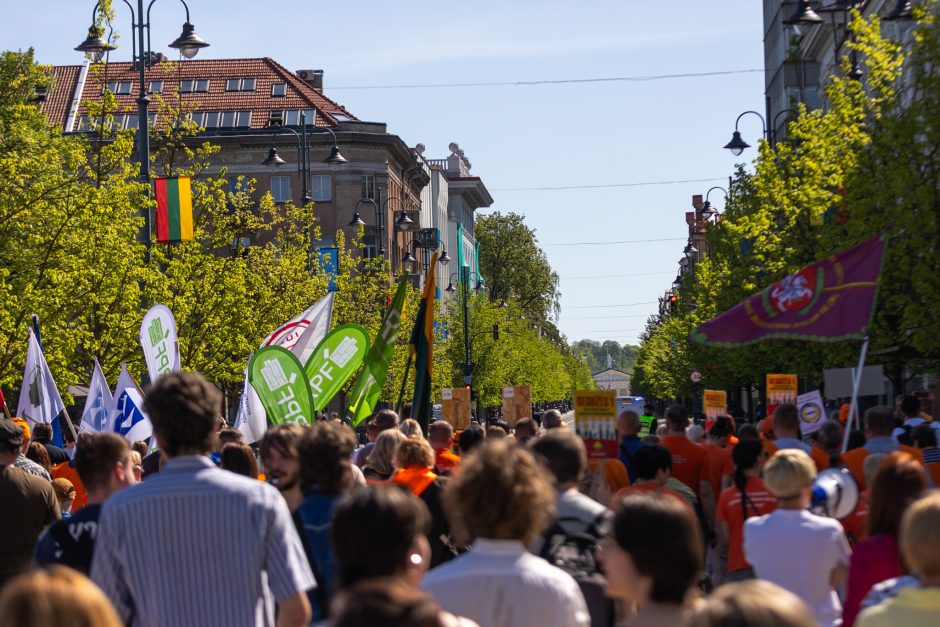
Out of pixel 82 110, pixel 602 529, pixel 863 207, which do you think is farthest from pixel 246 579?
pixel 82 110

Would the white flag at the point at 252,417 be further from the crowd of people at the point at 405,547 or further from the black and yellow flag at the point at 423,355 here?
the crowd of people at the point at 405,547

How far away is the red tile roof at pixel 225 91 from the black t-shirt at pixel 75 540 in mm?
67450

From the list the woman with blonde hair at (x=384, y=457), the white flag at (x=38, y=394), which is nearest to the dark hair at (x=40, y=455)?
the woman with blonde hair at (x=384, y=457)

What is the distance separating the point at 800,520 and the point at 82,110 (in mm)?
70491

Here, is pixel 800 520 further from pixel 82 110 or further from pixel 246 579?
pixel 82 110

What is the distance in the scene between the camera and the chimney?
89625 mm

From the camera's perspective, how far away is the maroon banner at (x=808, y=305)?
12898 mm

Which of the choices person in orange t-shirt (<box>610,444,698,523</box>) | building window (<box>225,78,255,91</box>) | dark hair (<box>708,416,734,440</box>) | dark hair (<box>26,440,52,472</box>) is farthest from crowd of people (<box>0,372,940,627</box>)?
building window (<box>225,78,255,91</box>)

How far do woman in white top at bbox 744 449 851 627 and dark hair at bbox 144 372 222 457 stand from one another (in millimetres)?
2732

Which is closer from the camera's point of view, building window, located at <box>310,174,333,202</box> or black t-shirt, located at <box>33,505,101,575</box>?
black t-shirt, located at <box>33,505,101,575</box>

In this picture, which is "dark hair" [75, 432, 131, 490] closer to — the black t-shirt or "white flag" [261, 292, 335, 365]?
the black t-shirt

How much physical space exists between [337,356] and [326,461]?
28.0ft

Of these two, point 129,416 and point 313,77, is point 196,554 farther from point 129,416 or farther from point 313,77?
point 313,77

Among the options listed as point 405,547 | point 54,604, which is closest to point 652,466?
point 405,547
